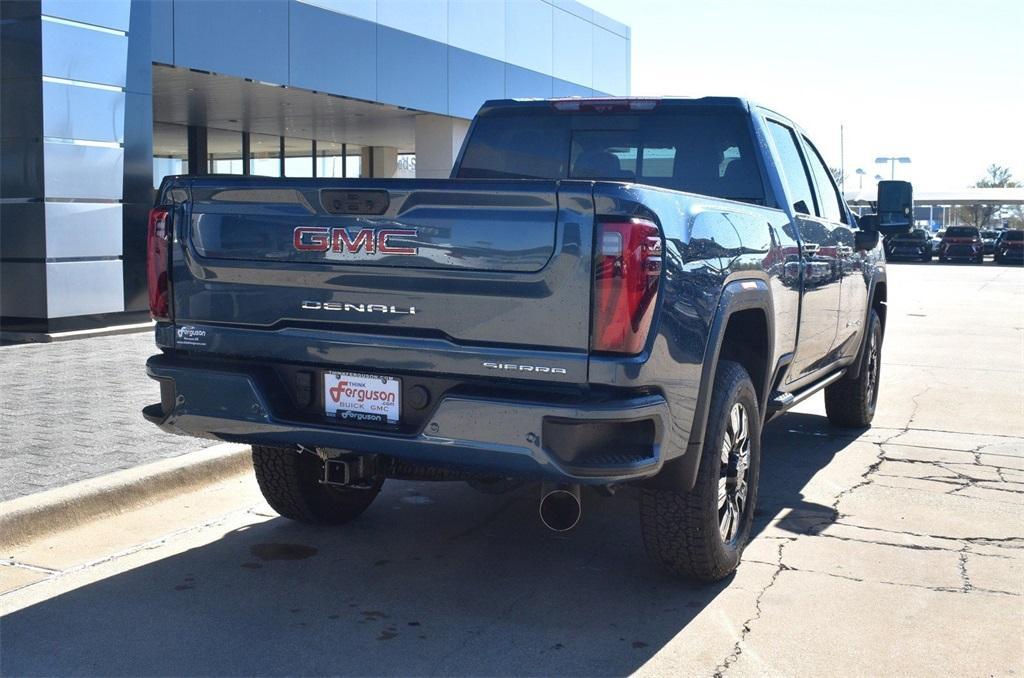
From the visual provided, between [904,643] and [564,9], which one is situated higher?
[564,9]

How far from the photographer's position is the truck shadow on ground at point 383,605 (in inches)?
160

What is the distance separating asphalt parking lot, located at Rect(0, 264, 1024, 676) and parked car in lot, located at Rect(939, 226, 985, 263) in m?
42.0

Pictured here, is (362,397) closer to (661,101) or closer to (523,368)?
(523,368)

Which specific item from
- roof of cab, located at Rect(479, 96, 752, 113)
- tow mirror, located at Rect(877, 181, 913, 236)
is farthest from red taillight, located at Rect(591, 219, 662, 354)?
tow mirror, located at Rect(877, 181, 913, 236)

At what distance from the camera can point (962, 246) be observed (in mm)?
46188

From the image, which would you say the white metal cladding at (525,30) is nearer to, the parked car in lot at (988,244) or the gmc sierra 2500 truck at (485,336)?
the gmc sierra 2500 truck at (485,336)

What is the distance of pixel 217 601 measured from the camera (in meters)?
4.65

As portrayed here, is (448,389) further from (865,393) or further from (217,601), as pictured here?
(865,393)

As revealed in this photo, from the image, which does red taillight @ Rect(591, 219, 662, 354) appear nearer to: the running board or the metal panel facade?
the running board

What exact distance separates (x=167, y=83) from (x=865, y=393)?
12.7m

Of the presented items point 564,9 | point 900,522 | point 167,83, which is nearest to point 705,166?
point 900,522

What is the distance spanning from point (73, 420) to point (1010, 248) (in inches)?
1760

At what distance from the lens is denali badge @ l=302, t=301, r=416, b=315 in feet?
13.9

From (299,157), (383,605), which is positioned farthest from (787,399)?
(299,157)
